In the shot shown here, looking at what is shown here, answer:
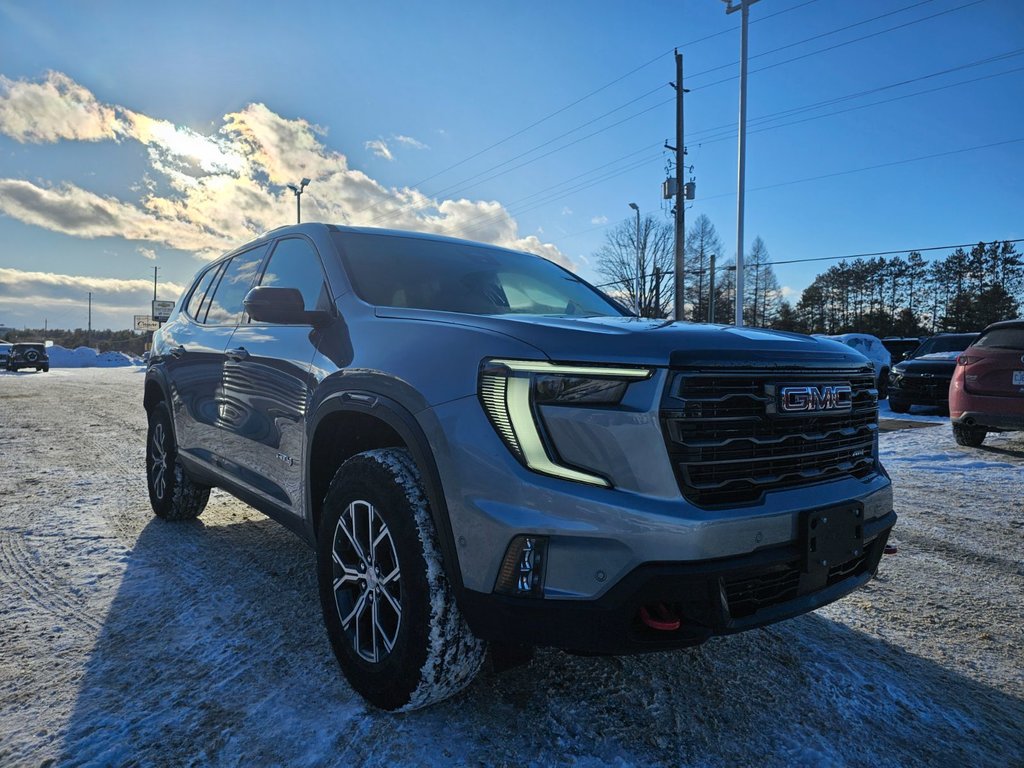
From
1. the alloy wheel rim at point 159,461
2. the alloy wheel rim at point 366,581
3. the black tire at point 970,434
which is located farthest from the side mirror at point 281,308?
the black tire at point 970,434

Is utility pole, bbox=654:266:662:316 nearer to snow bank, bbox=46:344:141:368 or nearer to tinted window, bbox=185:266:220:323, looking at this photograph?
snow bank, bbox=46:344:141:368

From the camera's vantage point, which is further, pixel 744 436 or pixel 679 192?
pixel 679 192

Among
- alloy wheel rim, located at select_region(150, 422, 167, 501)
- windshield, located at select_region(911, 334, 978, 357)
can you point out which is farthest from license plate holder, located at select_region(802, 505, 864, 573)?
windshield, located at select_region(911, 334, 978, 357)

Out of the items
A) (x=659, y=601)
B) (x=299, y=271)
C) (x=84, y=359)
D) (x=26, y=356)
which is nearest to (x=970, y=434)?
(x=659, y=601)

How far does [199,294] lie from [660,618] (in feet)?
13.4

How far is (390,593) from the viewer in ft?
6.95

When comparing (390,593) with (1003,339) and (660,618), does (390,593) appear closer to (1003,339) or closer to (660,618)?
(660,618)

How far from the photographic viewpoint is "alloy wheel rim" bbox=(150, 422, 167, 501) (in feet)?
14.8

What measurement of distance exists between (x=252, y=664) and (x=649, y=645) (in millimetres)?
1588

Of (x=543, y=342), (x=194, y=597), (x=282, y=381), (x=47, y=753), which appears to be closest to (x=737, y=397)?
(x=543, y=342)

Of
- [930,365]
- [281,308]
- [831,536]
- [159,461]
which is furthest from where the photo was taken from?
[930,365]

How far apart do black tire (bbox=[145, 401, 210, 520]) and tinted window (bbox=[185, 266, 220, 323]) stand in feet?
2.26

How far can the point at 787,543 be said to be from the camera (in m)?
1.88

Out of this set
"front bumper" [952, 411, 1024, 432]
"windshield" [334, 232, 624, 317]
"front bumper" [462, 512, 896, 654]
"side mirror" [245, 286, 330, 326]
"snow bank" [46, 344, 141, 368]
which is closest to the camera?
"front bumper" [462, 512, 896, 654]
